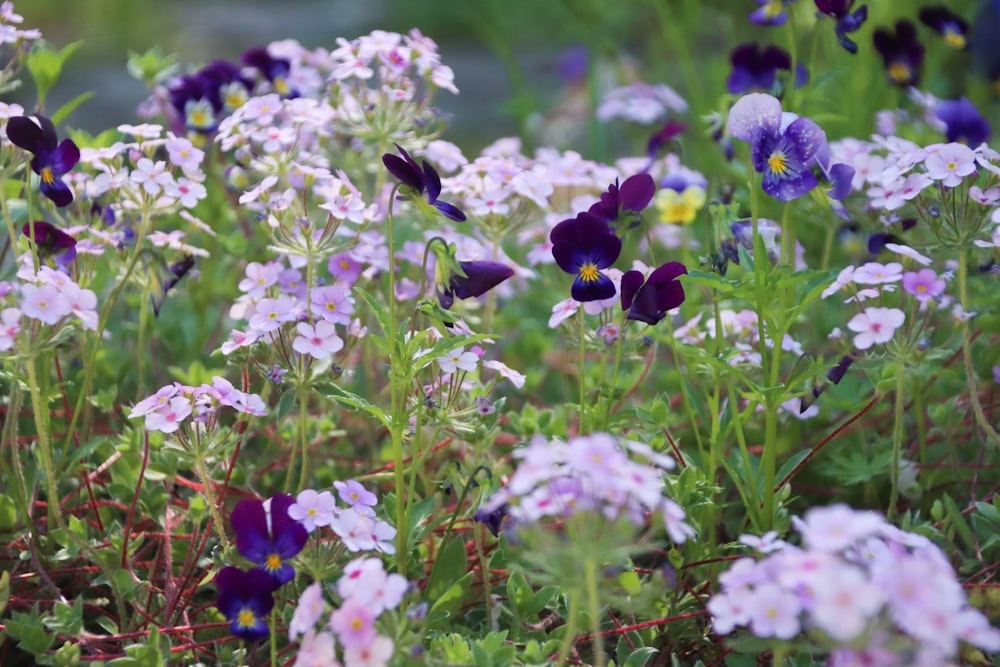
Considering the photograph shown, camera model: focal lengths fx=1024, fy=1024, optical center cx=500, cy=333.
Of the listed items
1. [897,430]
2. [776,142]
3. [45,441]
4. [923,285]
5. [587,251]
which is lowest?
[897,430]

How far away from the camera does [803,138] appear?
60.2 inches

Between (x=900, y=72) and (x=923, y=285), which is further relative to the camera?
(x=900, y=72)

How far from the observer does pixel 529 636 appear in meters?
1.50

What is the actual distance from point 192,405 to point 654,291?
0.69 m

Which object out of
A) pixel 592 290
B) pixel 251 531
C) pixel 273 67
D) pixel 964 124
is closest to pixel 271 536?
pixel 251 531

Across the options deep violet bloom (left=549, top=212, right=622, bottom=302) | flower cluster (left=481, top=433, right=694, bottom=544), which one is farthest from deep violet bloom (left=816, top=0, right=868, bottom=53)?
flower cluster (left=481, top=433, right=694, bottom=544)

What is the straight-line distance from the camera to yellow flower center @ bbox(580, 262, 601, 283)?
59.7 inches

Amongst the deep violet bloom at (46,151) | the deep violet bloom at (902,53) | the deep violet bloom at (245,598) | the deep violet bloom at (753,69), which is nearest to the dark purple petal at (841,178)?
the deep violet bloom at (753,69)

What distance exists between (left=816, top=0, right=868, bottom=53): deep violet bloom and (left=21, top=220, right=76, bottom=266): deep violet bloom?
4.22ft

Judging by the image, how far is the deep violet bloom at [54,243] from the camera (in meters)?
1.65

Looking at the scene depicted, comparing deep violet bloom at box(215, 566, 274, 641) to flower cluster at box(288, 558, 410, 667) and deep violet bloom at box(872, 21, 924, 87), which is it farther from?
deep violet bloom at box(872, 21, 924, 87)

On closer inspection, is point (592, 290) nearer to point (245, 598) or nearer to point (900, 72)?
point (245, 598)

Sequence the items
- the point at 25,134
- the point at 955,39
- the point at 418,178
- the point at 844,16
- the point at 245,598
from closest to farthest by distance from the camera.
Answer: the point at 245,598 → the point at 418,178 → the point at 25,134 → the point at 844,16 → the point at 955,39

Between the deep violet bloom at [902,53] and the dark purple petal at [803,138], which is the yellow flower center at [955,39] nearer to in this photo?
the deep violet bloom at [902,53]
